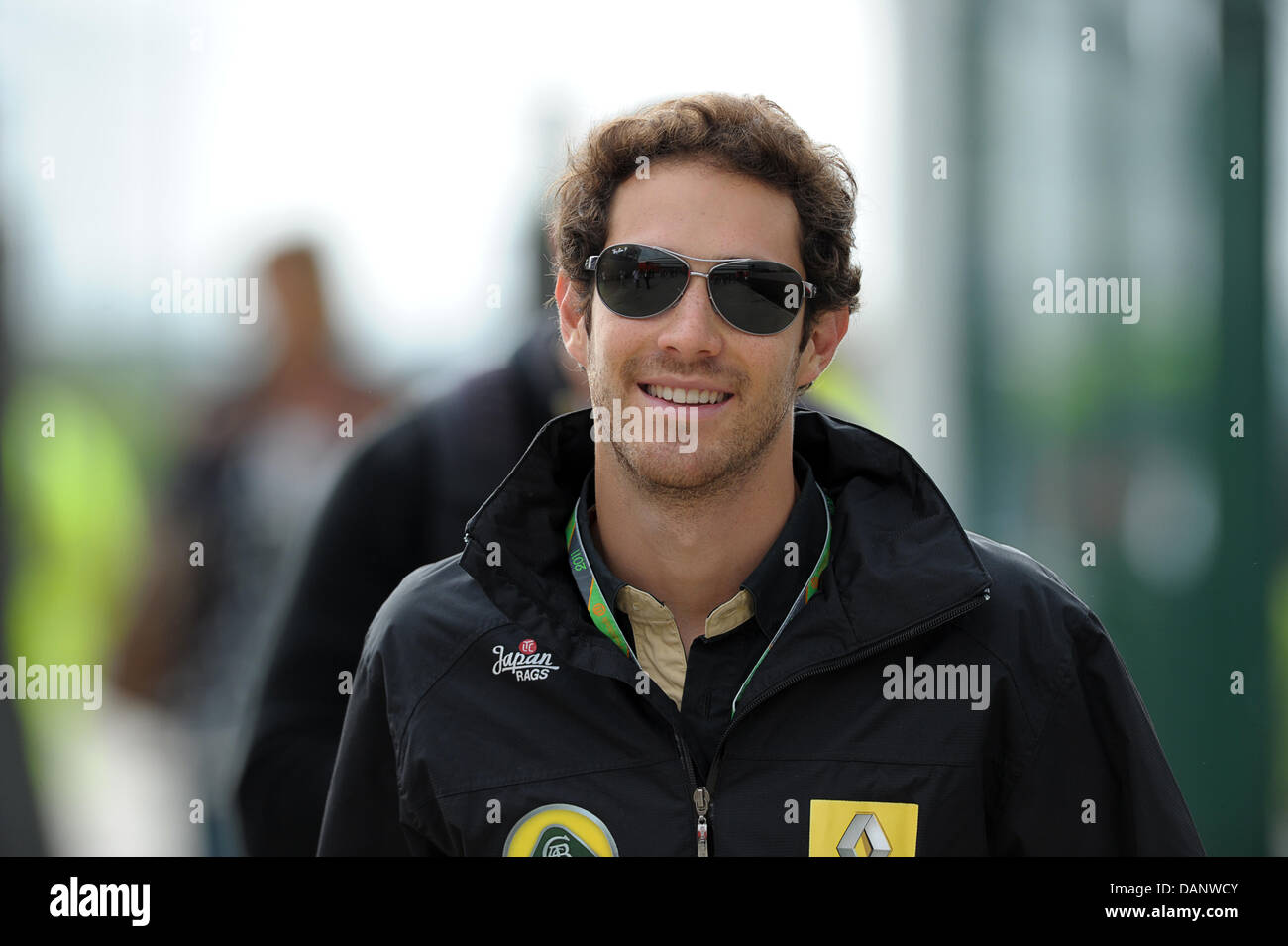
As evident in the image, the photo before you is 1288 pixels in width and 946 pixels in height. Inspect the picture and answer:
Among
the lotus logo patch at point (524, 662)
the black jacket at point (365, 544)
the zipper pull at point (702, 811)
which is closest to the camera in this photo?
the zipper pull at point (702, 811)

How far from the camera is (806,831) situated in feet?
4.87

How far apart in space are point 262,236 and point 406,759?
1.40 metres

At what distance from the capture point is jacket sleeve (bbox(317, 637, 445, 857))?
1.71 m

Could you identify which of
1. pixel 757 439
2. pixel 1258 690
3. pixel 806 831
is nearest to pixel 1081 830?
pixel 806 831

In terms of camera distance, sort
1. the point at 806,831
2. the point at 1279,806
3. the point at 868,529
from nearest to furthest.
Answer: the point at 806,831 → the point at 868,529 → the point at 1279,806

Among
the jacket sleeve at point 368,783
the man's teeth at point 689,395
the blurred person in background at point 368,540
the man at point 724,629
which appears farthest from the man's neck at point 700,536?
the blurred person in background at point 368,540

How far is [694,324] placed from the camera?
1613 mm

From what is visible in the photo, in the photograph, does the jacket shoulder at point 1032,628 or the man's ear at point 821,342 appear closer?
the jacket shoulder at point 1032,628

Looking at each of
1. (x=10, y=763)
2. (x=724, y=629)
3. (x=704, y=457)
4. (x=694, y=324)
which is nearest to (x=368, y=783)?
(x=724, y=629)

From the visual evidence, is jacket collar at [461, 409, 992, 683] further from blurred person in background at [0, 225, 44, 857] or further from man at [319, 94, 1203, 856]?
blurred person in background at [0, 225, 44, 857]

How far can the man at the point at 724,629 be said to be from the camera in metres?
1.49

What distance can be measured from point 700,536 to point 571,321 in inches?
18.1

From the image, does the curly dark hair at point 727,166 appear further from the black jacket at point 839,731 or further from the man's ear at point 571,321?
the black jacket at point 839,731
